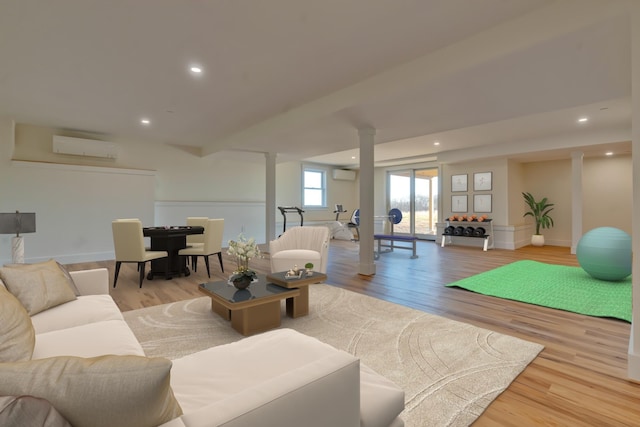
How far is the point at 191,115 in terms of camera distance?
5.29 metres

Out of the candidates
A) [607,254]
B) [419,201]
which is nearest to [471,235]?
[419,201]

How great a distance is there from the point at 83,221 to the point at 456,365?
723cm

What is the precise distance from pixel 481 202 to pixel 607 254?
4.44 meters

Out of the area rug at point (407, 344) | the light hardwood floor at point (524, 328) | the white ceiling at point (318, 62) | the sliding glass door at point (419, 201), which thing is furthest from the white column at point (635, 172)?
the sliding glass door at point (419, 201)

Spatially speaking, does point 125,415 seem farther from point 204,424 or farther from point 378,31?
point 378,31

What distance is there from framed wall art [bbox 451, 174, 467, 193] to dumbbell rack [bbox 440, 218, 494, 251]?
0.99 meters

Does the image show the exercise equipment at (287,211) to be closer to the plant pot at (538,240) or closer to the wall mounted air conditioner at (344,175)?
the wall mounted air conditioner at (344,175)

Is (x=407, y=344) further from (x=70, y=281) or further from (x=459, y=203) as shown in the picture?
(x=459, y=203)

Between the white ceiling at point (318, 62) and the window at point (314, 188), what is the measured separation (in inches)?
197

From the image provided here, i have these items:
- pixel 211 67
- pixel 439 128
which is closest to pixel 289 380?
pixel 211 67

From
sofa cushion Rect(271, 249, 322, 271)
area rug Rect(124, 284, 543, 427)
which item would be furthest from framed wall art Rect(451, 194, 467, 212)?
area rug Rect(124, 284, 543, 427)

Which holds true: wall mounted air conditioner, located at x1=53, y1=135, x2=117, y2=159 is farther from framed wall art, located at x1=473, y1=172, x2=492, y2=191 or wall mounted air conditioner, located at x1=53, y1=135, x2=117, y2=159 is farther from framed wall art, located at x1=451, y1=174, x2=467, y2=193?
framed wall art, located at x1=473, y1=172, x2=492, y2=191

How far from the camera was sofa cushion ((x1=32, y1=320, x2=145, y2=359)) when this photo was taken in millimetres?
1540

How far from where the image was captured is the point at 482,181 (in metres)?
8.59
